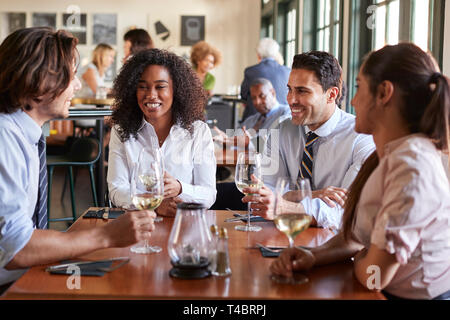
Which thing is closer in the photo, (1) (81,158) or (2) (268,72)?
(1) (81,158)

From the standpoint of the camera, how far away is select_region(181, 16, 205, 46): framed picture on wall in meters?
11.1

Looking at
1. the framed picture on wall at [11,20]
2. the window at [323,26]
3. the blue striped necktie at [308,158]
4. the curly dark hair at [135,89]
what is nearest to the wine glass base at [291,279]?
the blue striped necktie at [308,158]

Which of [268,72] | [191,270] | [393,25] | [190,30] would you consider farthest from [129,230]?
[190,30]

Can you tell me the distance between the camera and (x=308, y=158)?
233 cm

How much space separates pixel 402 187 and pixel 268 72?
5203mm

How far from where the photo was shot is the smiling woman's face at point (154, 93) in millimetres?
2404

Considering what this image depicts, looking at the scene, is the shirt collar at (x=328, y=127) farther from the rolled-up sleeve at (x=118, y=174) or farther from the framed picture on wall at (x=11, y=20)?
the framed picture on wall at (x=11, y=20)

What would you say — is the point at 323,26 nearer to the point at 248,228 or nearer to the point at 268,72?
the point at 268,72

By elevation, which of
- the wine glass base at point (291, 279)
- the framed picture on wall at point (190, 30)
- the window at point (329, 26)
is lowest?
the wine glass base at point (291, 279)

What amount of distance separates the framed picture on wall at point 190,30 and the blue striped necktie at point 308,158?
9055mm

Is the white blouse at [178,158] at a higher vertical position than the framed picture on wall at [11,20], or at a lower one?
lower

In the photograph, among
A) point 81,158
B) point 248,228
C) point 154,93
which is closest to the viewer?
point 248,228

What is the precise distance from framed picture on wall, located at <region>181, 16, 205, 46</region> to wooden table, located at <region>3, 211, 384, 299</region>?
1003 centimetres

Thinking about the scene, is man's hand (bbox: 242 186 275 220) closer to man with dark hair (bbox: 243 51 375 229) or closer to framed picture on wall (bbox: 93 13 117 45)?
man with dark hair (bbox: 243 51 375 229)
